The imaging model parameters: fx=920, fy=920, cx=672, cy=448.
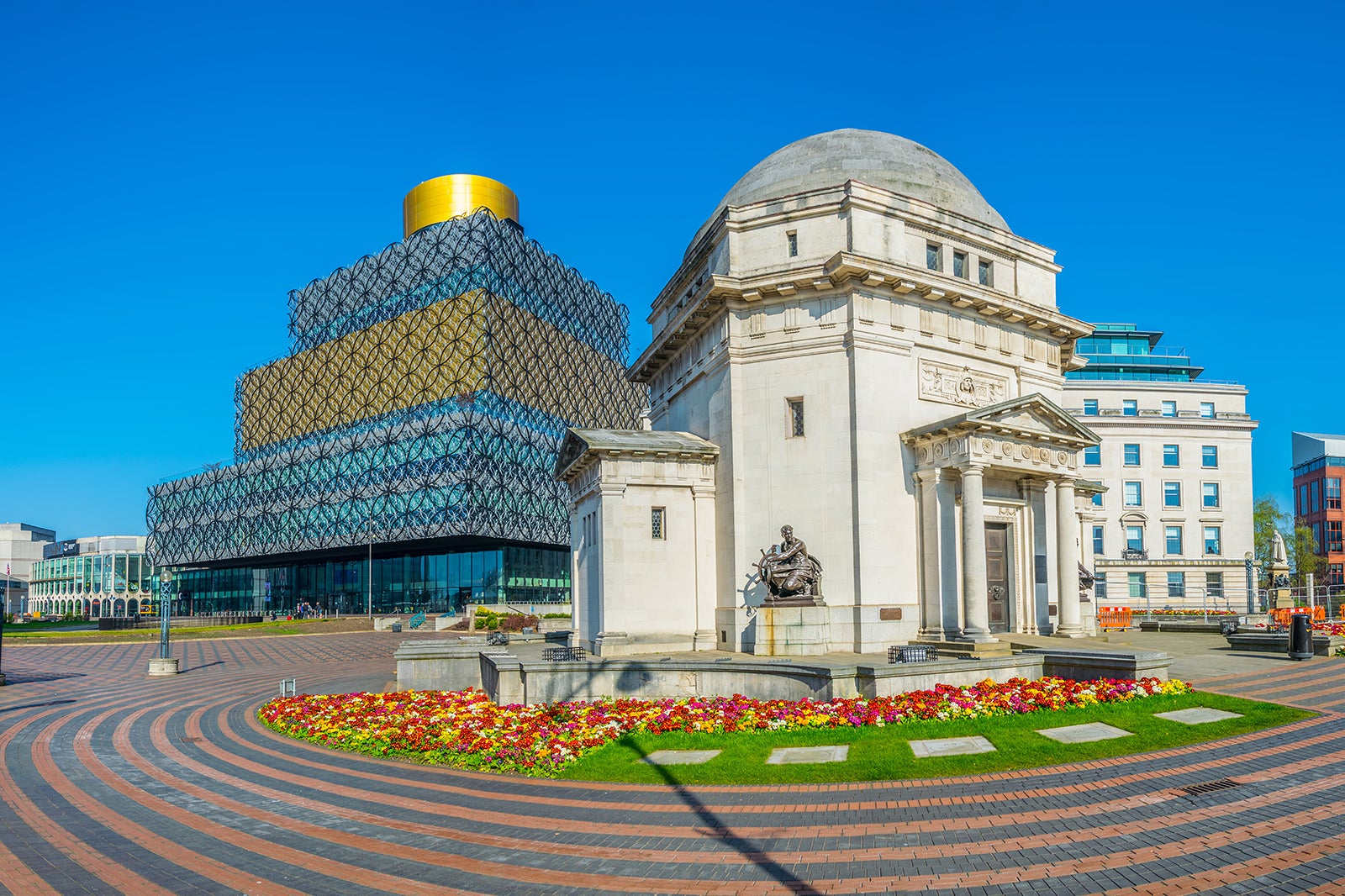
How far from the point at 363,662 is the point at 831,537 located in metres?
23.9

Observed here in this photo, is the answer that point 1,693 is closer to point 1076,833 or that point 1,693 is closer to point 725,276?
point 725,276

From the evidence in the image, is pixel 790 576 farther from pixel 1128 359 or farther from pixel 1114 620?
pixel 1128 359

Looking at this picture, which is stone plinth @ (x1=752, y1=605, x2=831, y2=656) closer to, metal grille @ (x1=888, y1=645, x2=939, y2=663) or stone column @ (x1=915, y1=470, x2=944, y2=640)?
stone column @ (x1=915, y1=470, x2=944, y2=640)

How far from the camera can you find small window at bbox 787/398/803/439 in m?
28.9

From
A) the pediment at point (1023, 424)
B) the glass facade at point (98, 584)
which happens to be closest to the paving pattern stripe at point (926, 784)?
the pediment at point (1023, 424)

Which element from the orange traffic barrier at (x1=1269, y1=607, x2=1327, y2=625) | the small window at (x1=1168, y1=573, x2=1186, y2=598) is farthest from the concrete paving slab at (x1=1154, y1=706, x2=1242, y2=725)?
the small window at (x1=1168, y1=573, x2=1186, y2=598)

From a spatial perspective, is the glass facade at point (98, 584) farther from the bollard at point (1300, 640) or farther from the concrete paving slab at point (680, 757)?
the bollard at point (1300, 640)

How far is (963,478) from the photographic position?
26.7 meters

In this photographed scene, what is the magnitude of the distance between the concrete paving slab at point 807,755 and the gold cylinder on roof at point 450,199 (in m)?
96.0

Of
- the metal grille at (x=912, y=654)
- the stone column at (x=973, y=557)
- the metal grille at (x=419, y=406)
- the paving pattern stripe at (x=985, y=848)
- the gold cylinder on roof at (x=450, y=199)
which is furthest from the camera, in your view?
the gold cylinder on roof at (x=450, y=199)

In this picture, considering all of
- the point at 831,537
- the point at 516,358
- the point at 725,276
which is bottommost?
the point at 831,537

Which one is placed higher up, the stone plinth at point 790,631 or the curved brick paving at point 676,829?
the stone plinth at point 790,631

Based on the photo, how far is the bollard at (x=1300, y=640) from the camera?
22111 millimetres

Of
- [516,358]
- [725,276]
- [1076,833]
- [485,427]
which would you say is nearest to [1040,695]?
[1076,833]
